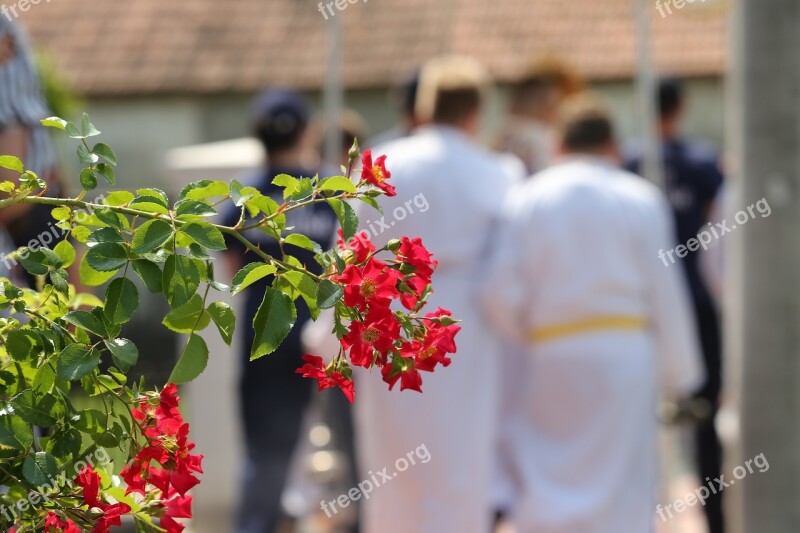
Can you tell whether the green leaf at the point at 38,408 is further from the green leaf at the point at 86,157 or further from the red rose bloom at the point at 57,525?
the green leaf at the point at 86,157

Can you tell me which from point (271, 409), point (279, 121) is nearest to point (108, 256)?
point (271, 409)

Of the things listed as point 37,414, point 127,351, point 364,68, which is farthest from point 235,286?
point 364,68

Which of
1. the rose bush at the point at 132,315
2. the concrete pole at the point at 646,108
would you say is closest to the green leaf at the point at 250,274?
the rose bush at the point at 132,315

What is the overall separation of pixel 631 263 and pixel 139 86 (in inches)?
669

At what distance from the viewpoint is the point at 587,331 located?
4883 millimetres

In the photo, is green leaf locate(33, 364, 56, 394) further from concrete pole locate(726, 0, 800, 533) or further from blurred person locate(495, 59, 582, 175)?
blurred person locate(495, 59, 582, 175)

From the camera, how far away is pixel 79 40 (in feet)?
74.0

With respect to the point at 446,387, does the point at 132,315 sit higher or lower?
lower

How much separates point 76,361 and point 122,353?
0.05 m

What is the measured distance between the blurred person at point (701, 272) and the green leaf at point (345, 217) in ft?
16.0

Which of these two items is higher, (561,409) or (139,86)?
(139,86)

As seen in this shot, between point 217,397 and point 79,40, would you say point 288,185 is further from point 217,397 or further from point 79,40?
point 79,40

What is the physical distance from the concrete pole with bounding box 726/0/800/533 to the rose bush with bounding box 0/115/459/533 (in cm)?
318

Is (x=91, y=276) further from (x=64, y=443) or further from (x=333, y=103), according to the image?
(x=333, y=103)
